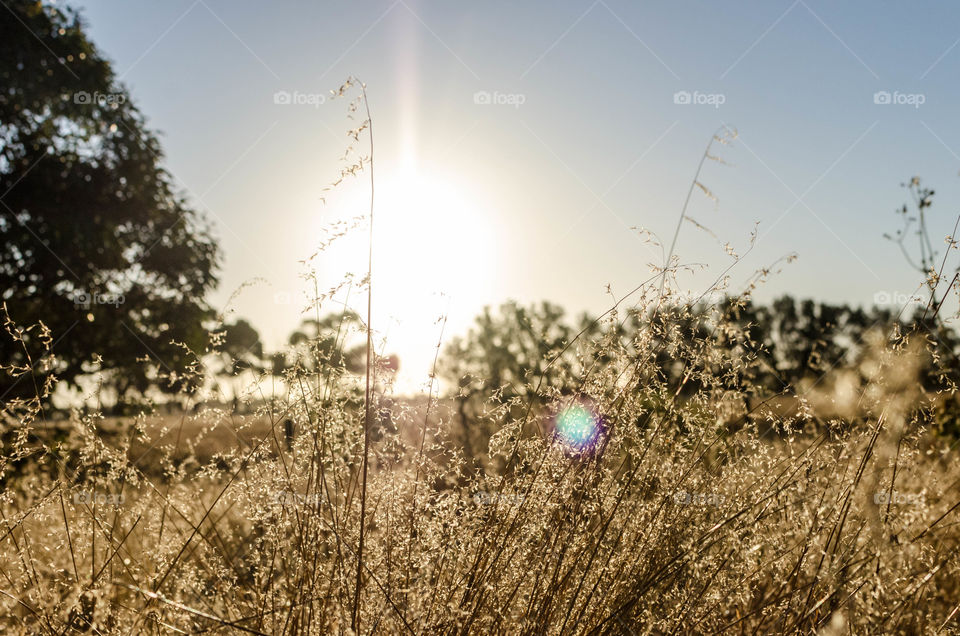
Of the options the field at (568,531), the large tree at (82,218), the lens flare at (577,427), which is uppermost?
the large tree at (82,218)

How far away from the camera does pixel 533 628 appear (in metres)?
1.69

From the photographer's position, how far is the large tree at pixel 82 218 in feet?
32.3

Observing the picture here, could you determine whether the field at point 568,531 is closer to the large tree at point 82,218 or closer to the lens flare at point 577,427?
the lens flare at point 577,427

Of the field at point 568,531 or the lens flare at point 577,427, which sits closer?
the field at point 568,531

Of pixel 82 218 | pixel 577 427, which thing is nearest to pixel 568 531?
pixel 577 427

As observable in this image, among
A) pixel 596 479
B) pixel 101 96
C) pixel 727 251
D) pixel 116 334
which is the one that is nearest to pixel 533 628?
pixel 596 479

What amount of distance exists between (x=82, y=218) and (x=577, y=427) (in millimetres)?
11702

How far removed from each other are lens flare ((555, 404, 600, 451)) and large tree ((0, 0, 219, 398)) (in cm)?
895

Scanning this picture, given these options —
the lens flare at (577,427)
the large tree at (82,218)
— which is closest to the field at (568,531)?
the lens flare at (577,427)

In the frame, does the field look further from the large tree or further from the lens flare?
the large tree

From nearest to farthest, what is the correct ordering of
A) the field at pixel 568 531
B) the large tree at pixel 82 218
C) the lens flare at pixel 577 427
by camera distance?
1. the field at pixel 568 531
2. the lens flare at pixel 577 427
3. the large tree at pixel 82 218

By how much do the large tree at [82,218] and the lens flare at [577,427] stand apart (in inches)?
353

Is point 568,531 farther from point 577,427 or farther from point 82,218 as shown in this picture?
point 82,218

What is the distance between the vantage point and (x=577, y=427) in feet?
6.64
